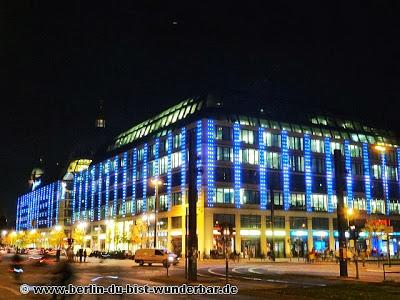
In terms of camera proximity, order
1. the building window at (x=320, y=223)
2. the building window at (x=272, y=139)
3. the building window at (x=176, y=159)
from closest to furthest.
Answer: the building window at (x=176, y=159), the building window at (x=272, y=139), the building window at (x=320, y=223)

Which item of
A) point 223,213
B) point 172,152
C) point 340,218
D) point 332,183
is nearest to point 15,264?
point 340,218

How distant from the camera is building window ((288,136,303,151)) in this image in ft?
289

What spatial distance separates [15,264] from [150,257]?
2491cm

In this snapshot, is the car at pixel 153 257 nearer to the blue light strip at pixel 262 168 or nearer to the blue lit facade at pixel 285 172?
the blue light strip at pixel 262 168

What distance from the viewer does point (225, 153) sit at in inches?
3179

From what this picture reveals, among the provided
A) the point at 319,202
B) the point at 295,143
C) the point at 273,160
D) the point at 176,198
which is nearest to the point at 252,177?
the point at 273,160

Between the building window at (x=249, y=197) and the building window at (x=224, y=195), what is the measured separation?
2082 mm

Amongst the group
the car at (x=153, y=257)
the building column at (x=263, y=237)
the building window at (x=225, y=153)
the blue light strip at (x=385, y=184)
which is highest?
the building window at (x=225, y=153)

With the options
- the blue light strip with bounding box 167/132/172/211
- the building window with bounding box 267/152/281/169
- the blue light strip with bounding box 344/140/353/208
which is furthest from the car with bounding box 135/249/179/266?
the blue light strip with bounding box 344/140/353/208

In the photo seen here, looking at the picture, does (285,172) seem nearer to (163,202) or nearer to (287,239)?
(287,239)

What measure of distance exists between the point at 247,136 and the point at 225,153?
5444 mm

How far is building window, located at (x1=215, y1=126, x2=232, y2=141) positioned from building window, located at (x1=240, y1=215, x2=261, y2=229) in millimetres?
12771

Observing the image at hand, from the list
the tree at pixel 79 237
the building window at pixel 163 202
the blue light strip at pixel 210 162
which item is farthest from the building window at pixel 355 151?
the tree at pixel 79 237

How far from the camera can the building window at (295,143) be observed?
289 ft
